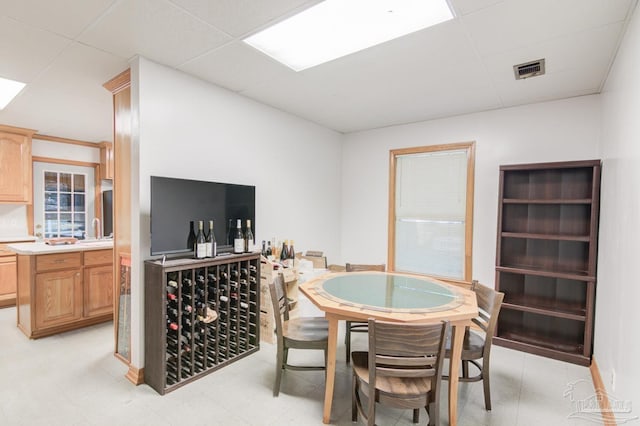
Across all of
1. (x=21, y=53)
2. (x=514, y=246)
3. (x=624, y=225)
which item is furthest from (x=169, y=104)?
(x=514, y=246)

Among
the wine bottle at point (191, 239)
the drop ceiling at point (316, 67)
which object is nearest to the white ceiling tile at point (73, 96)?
the drop ceiling at point (316, 67)

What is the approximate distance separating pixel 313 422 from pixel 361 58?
8.88ft

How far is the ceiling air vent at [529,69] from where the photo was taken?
252 centimetres

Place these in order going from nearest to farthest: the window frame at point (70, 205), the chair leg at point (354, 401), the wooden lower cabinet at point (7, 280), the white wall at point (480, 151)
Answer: the chair leg at point (354, 401)
the white wall at point (480, 151)
the wooden lower cabinet at point (7, 280)
the window frame at point (70, 205)

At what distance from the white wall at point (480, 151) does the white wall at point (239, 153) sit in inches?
11.1

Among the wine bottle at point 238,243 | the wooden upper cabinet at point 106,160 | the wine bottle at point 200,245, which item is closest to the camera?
the wine bottle at point 200,245

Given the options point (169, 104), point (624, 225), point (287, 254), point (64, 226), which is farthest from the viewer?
point (64, 226)

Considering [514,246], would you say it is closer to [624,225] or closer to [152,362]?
[624,225]

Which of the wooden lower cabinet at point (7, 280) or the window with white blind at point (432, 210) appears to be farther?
the wooden lower cabinet at point (7, 280)

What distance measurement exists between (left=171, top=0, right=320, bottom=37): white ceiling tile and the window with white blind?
110 inches

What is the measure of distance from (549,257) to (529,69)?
6.41ft

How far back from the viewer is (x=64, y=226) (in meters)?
5.21

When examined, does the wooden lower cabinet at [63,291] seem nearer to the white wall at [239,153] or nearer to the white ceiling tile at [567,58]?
the white wall at [239,153]

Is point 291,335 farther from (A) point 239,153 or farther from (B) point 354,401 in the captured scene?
(A) point 239,153
